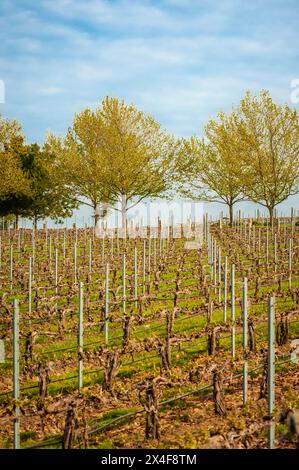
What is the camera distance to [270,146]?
139 ft

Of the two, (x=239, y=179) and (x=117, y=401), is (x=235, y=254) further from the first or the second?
(x=117, y=401)

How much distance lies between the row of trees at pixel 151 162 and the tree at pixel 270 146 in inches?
3.0

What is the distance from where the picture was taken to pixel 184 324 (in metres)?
17.5

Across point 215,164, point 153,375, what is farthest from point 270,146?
point 153,375

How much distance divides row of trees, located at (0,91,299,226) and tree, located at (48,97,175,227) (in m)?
0.08

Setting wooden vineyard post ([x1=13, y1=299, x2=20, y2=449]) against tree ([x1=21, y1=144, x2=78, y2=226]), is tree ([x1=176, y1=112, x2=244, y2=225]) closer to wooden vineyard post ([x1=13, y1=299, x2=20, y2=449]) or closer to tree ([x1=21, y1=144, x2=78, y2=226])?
tree ([x1=21, y1=144, x2=78, y2=226])

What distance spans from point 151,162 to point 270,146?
31.3 ft

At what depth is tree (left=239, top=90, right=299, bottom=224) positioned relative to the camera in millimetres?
42125

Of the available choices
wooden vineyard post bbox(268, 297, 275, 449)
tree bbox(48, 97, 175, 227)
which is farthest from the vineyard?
tree bbox(48, 97, 175, 227)

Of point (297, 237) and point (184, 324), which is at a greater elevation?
point (297, 237)

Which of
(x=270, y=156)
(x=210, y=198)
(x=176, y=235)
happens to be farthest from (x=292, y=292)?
(x=210, y=198)

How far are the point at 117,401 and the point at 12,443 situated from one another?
250 cm

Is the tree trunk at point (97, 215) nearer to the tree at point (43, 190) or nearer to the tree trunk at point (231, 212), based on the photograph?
the tree at point (43, 190)
